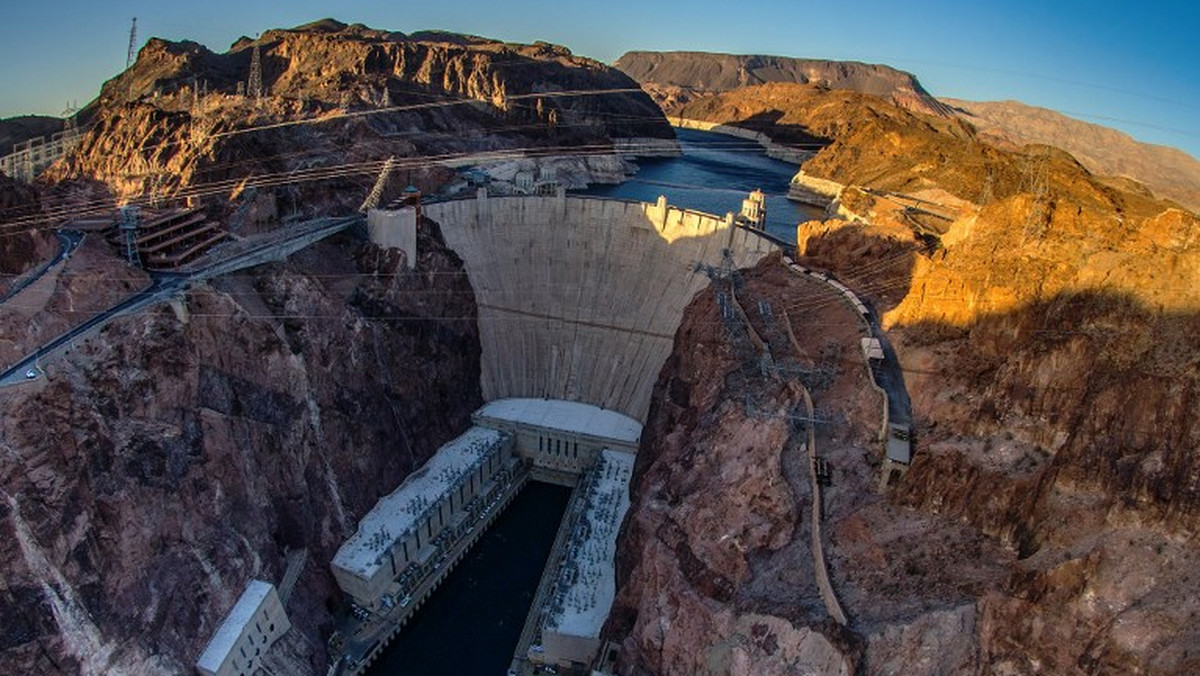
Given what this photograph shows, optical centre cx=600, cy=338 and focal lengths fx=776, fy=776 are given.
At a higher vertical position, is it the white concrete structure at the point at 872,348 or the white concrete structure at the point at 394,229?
the white concrete structure at the point at 394,229

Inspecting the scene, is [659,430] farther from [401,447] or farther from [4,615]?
[4,615]

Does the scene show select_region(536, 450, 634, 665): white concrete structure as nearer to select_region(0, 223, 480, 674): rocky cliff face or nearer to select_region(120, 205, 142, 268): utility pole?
select_region(0, 223, 480, 674): rocky cliff face

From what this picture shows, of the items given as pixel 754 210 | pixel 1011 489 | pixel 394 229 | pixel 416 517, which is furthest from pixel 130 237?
pixel 754 210

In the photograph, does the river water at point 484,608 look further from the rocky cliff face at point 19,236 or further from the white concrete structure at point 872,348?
the rocky cliff face at point 19,236

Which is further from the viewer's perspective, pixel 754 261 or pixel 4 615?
pixel 754 261

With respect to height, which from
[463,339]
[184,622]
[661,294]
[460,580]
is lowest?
[460,580]

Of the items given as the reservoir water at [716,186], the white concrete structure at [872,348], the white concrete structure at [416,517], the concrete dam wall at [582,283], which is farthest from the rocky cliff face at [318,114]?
the white concrete structure at [872,348]

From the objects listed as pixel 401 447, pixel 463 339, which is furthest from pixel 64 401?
pixel 463 339

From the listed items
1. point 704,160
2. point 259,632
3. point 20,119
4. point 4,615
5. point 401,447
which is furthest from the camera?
point 704,160
